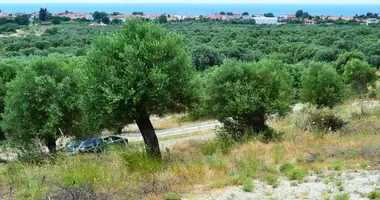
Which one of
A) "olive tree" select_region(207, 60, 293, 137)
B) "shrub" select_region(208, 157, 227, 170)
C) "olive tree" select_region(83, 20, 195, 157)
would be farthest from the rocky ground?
"olive tree" select_region(207, 60, 293, 137)

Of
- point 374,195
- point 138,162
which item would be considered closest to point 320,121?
point 138,162

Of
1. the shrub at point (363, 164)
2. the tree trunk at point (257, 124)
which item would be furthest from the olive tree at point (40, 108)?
the shrub at point (363, 164)

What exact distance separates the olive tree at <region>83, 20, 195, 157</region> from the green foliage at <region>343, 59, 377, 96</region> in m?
33.0

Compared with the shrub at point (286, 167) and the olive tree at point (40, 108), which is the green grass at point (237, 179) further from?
the olive tree at point (40, 108)

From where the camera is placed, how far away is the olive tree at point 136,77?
47.2ft

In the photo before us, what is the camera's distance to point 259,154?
13945 millimetres

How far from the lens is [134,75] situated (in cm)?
1436

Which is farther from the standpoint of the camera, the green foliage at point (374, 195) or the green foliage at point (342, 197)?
the green foliage at point (374, 195)

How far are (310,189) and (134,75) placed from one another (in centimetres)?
664

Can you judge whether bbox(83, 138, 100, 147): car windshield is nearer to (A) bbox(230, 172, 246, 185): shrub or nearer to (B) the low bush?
(B) the low bush

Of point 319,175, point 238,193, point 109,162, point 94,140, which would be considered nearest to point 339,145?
point 319,175

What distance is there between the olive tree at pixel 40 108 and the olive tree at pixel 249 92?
21.2ft

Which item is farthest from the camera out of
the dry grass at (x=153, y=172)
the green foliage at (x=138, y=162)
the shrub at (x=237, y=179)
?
the green foliage at (x=138, y=162)

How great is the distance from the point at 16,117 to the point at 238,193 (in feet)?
49.8
